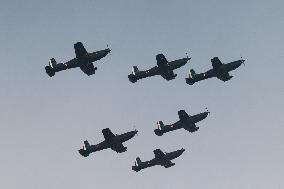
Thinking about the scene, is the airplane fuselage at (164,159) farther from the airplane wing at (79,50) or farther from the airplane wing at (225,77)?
the airplane wing at (79,50)

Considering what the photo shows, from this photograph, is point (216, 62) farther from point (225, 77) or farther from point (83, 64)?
point (83, 64)

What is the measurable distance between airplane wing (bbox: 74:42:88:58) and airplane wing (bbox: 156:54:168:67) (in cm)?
1256

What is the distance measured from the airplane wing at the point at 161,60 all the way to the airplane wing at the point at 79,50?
12.6 m

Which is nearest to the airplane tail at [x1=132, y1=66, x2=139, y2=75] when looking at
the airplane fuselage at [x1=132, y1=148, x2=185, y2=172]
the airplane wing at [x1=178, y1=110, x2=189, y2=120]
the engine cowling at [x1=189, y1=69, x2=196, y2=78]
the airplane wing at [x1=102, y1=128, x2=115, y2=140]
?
the engine cowling at [x1=189, y1=69, x2=196, y2=78]

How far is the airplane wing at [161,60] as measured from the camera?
275 ft

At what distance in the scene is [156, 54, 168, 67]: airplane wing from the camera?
83.9 metres

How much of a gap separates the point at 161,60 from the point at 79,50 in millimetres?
14318

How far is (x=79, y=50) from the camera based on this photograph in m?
81.4

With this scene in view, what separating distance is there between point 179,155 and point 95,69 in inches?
968

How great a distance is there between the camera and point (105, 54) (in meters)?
81.8

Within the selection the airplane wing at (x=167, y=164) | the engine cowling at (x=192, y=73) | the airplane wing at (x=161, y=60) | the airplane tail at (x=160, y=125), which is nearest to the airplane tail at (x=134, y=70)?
the airplane wing at (x=161, y=60)

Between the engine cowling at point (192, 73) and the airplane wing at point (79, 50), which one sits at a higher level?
the airplane wing at point (79, 50)

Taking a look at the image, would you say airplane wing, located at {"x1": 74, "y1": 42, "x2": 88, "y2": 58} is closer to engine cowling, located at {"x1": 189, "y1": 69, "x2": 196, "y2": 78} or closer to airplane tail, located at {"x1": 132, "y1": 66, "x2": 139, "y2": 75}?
airplane tail, located at {"x1": 132, "y1": 66, "x2": 139, "y2": 75}

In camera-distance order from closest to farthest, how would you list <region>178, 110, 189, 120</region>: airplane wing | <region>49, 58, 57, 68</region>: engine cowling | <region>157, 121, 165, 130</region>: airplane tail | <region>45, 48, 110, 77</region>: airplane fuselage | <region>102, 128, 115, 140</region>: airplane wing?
<region>45, 48, 110, 77</region>: airplane fuselage
<region>49, 58, 57, 68</region>: engine cowling
<region>102, 128, 115, 140</region>: airplane wing
<region>178, 110, 189, 120</region>: airplane wing
<region>157, 121, 165, 130</region>: airplane tail
